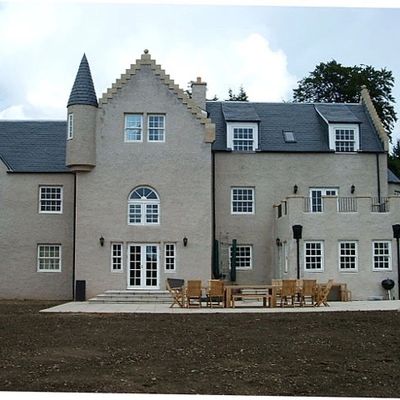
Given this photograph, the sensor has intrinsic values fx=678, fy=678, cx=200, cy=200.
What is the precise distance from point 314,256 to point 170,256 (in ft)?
21.2

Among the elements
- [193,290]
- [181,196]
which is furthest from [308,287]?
[181,196]

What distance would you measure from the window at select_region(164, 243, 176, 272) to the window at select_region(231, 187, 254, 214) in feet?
14.8

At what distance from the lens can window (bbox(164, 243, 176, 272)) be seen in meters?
30.8

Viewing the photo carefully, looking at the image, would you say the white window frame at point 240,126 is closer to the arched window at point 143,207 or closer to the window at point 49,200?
the arched window at point 143,207

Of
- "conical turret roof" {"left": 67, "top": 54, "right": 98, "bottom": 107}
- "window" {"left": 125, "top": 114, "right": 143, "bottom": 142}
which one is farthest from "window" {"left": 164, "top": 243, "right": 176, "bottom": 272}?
"conical turret roof" {"left": 67, "top": 54, "right": 98, "bottom": 107}

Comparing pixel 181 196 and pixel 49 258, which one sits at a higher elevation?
pixel 181 196

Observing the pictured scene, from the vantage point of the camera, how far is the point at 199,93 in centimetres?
3569

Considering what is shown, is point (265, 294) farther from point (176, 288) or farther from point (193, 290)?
point (176, 288)

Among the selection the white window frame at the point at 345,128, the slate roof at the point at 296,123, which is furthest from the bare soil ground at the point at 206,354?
the white window frame at the point at 345,128

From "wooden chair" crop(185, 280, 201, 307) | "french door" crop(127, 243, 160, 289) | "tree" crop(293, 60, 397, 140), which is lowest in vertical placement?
"wooden chair" crop(185, 280, 201, 307)

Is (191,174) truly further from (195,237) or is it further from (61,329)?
(61,329)

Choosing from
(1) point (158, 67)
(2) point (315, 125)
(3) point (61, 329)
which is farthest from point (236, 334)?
(2) point (315, 125)

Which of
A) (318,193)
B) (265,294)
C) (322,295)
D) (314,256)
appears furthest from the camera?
(318,193)

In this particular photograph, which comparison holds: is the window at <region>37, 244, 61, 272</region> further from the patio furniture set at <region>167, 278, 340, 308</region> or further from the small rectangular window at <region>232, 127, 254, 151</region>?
the small rectangular window at <region>232, 127, 254, 151</region>
